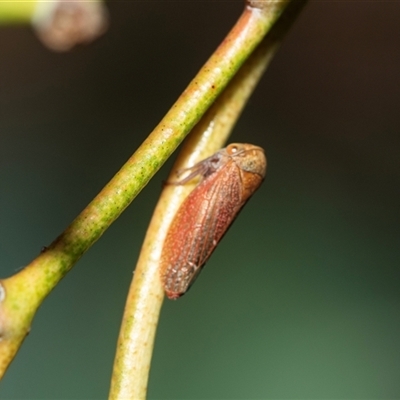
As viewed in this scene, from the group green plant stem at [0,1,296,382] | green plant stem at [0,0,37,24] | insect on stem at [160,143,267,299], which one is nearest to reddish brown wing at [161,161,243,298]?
insect on stem at [160,143,267,299]

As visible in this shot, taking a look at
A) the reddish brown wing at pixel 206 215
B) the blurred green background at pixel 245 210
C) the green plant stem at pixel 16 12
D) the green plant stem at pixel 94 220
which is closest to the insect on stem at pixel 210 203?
the reddish brown wing at pixel 206 215

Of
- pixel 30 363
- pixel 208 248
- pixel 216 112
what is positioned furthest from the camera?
pixel 30 363

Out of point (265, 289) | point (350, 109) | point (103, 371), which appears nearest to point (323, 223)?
point (265, 289)

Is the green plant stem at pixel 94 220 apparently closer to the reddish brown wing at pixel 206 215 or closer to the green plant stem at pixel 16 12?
the green plant stem at pixel 16 12

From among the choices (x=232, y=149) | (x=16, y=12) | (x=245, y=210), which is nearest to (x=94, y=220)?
(x=16, y=12)

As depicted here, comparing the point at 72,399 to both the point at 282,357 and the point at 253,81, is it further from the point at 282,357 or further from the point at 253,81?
the point at 253,81
